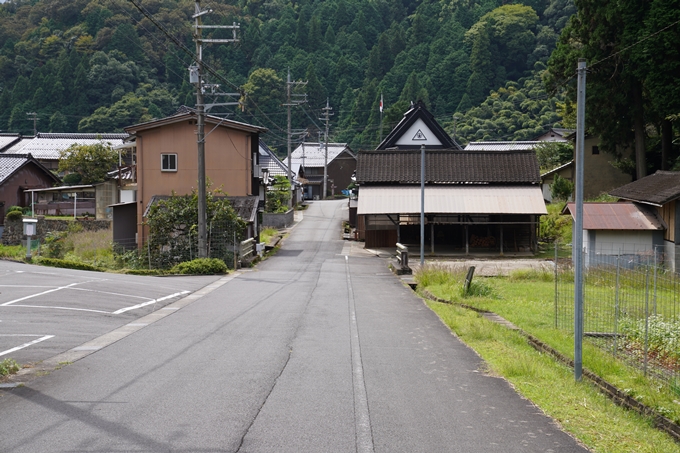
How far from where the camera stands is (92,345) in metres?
12.3

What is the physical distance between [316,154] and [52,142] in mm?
31266

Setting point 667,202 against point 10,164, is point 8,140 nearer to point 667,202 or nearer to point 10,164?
point 10,164

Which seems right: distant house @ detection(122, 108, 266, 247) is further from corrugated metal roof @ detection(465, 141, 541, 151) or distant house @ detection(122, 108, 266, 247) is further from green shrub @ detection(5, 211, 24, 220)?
corrugated metal roof @ detection(465, 141, 541, 151)

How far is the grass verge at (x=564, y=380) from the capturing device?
779 centimetres

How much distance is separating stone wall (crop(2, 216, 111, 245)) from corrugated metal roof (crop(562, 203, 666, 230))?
29.7 meters

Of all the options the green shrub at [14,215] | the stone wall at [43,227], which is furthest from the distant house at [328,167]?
the stone wall at [43,227]

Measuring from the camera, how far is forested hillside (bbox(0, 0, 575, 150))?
273 feet

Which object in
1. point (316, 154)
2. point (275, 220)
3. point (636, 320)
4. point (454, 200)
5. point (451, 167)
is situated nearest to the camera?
point (636, 320)

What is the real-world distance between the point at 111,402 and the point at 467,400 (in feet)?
14.2

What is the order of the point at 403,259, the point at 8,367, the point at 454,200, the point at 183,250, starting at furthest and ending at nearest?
the point at 454,200 → the point at 183,250 → the point at 403,259 → the point at 8,367

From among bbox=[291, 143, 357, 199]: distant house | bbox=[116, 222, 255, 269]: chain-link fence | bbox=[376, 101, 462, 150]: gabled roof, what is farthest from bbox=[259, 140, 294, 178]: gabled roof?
bbox=[116, 222, 255, 269]: chain-link fence

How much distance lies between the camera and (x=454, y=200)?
38.8 m

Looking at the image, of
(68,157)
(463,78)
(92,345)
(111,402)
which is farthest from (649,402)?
(463,78)

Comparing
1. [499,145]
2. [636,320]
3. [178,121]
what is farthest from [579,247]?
[499,145]
